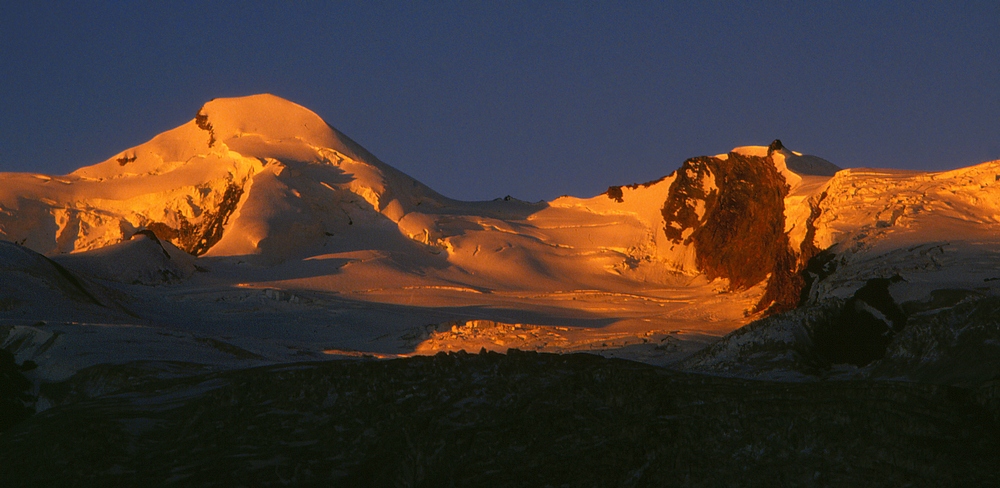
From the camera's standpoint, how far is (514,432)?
12273 millimetres

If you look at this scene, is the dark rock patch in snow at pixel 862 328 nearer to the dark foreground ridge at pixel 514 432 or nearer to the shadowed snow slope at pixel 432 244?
the shadowed snow slope at pixel 432 244

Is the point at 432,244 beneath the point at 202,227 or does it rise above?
beneath

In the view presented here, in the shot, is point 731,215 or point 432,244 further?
point 432,244

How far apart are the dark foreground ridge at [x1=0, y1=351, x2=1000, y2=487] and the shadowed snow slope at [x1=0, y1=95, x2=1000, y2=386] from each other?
400 inches

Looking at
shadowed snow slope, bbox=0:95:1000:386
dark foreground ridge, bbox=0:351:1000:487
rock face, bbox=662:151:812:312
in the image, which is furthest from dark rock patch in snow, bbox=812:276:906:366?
rock face, bbox=662:151:812:312

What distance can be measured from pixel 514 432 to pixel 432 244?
3861cm

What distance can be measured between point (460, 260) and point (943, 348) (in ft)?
116

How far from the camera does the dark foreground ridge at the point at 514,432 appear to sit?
11.4 m

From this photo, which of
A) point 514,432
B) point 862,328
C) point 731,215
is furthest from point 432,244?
point 514,432

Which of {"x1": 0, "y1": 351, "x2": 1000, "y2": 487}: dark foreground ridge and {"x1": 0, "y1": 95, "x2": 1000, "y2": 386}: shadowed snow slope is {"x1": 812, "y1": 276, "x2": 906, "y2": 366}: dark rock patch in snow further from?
{"x1": 0, "y1": 351, "x2": 1000, "y2": 487}: dark foreground ridge

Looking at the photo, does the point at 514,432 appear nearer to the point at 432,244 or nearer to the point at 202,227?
the point at 432,244

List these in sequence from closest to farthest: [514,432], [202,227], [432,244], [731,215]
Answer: [514,432] < [731,215] < [432,244] < [202,227]

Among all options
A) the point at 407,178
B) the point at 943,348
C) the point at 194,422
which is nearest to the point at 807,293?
the point at 943,348

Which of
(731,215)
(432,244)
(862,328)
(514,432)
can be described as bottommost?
(514,432)
